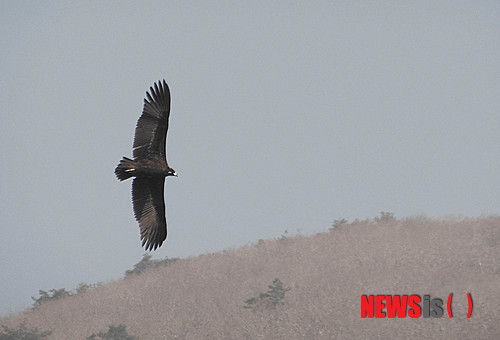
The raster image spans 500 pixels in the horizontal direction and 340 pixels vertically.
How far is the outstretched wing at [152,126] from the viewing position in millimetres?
13469

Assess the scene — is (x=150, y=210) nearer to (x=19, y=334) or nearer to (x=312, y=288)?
(x=19, y=334)

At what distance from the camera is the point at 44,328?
24.6 meters

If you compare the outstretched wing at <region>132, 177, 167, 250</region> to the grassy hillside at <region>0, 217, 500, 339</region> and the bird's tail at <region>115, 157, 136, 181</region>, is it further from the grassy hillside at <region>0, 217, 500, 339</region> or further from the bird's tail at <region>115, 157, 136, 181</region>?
the grassy hillside at <region>0, 217, 500, 339</region>

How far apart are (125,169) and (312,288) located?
42.9 feet

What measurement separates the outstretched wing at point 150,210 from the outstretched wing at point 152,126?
1126mm

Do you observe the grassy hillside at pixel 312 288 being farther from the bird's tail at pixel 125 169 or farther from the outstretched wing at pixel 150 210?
the bird's tail at pixel 125 169

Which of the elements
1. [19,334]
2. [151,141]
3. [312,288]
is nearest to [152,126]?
[151,141]

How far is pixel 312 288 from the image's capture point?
24.4m

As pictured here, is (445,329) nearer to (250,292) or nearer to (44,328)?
(250,292)

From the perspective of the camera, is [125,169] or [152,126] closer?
[125,169]

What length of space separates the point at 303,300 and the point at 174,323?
449 cm

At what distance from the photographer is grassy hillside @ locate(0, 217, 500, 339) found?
846 inches

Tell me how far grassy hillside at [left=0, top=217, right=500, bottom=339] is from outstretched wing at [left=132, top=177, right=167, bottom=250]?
8.14 meters

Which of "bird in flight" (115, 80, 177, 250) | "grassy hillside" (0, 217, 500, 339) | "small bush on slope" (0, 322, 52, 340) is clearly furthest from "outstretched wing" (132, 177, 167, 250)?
"small bush on slope" (0, 322, 52, 340)
